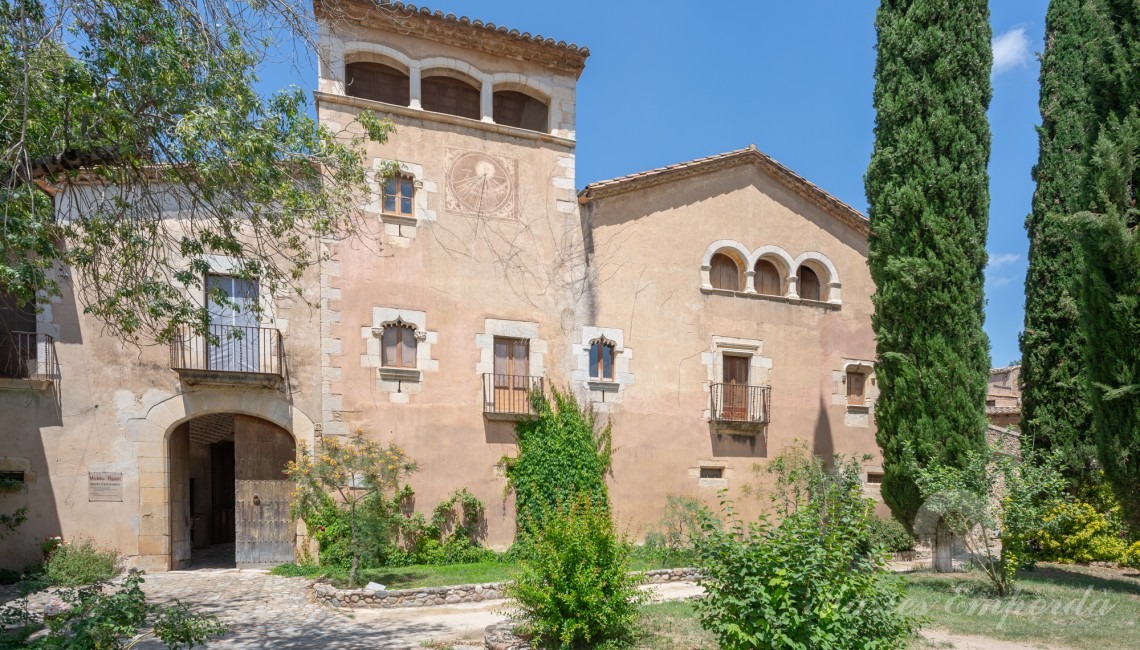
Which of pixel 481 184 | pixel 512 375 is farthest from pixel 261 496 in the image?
pixel 481 184

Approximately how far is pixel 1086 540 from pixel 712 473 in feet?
24.0

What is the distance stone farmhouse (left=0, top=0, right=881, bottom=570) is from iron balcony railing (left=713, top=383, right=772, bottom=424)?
0.08 meters

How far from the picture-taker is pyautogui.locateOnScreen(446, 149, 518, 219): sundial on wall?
1484 cm

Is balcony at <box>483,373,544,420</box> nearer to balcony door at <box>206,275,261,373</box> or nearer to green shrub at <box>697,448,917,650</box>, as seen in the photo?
balcony door at <box>206,275,261,373</box>

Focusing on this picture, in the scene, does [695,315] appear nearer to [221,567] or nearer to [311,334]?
[311,334]

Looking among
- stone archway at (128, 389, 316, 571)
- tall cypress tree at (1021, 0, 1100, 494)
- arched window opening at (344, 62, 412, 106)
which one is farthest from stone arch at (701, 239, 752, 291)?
stone archway at (128, 389, 316, 571)

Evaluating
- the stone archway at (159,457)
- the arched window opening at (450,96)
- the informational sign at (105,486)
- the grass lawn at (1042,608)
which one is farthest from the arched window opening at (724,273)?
the informational sign at (105,486)

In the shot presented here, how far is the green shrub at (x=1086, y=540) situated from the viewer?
1374 cm

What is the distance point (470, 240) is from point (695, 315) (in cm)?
550

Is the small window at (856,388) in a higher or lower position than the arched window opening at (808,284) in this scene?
lower

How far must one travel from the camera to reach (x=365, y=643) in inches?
336

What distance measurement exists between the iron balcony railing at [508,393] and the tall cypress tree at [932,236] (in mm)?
7170

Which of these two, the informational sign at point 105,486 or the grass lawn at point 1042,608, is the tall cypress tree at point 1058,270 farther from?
the informational sign at point 105,486

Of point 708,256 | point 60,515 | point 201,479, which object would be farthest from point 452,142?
point 201,479
